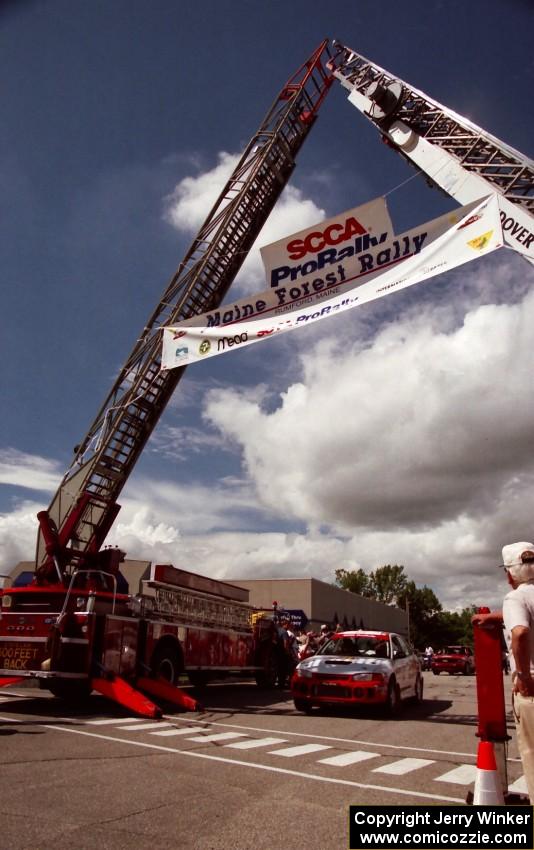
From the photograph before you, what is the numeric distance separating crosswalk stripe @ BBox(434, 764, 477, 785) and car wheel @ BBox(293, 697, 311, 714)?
454 cm

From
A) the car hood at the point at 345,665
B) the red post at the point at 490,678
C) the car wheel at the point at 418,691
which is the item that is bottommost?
the car wheel at the point at 418,691

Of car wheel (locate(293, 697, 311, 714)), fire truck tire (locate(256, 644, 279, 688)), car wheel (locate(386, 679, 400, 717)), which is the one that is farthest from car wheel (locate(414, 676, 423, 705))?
fire truck tire (locate(256, 644, 279, 688))

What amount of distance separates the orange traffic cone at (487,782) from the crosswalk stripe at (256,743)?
4.29m

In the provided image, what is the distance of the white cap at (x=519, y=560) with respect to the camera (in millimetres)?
3732

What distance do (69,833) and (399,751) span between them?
4.87 metres

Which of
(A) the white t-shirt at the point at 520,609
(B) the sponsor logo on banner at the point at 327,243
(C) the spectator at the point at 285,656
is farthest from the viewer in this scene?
(C) the spectator at the point at 285,656

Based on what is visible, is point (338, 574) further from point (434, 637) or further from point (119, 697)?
point (119, 697)

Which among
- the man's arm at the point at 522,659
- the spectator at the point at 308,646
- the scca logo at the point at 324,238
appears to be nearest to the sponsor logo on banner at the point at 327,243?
the scca logo at the point at 324,238

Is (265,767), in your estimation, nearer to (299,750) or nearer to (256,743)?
(299,750)

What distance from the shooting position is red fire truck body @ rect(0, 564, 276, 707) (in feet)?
33.1

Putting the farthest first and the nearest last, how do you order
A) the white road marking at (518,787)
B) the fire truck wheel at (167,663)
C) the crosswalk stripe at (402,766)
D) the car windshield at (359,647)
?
the car windshield at (359,647) < the fire truck wheel at (167,663) < the crosswalk stripe at (402,766) < the white road marking at (518,787)

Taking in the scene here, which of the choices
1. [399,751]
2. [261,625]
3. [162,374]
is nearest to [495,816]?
[399,751]

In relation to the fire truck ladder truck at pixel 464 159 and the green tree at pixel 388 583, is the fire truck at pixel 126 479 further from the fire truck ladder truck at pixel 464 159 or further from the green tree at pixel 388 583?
the green tree at pixel 388 583

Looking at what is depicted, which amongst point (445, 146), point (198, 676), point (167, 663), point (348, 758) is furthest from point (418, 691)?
point (445, 146)
